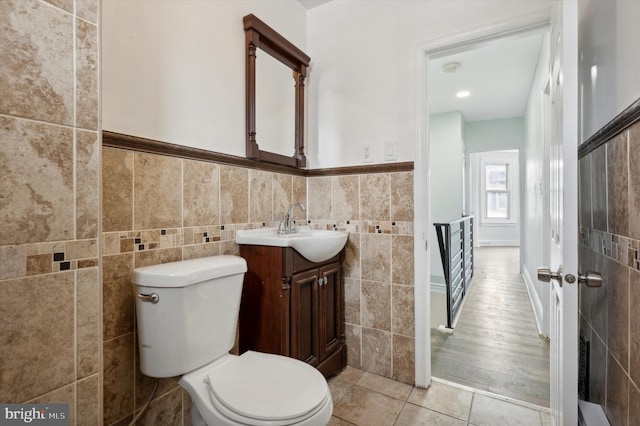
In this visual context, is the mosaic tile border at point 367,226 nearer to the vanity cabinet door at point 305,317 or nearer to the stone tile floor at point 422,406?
the vanity cabinet door at point 305,317

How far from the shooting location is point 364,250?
2.00 meters

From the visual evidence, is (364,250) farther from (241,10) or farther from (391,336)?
(241,10)

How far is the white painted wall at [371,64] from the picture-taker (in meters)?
1.77

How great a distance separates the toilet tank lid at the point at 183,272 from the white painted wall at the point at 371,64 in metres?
1.14

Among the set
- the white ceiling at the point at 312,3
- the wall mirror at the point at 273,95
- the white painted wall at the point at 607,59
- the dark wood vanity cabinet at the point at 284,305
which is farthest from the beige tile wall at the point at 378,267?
the white ceiling at the point at 312,3

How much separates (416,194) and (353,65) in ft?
3.17

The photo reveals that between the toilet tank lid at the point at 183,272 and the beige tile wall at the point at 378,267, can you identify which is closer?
the toilet tank lid at the point at 183,272

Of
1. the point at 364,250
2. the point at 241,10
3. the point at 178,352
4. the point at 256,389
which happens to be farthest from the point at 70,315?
the point at 241,10

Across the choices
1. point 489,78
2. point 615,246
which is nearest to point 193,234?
point 615,246

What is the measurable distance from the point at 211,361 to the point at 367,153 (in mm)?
1441

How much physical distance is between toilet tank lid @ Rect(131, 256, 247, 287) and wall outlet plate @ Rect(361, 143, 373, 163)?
1.09 m

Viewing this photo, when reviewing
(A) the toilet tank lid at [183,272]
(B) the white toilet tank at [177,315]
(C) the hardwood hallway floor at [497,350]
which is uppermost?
(A) the toilet tank lid at [183,272]

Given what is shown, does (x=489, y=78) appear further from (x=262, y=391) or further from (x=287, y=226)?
(x=262, y=391)

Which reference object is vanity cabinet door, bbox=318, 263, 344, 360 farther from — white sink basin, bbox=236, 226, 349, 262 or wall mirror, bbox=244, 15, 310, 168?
wall mirror, bbox=244, 15, 310, 168
